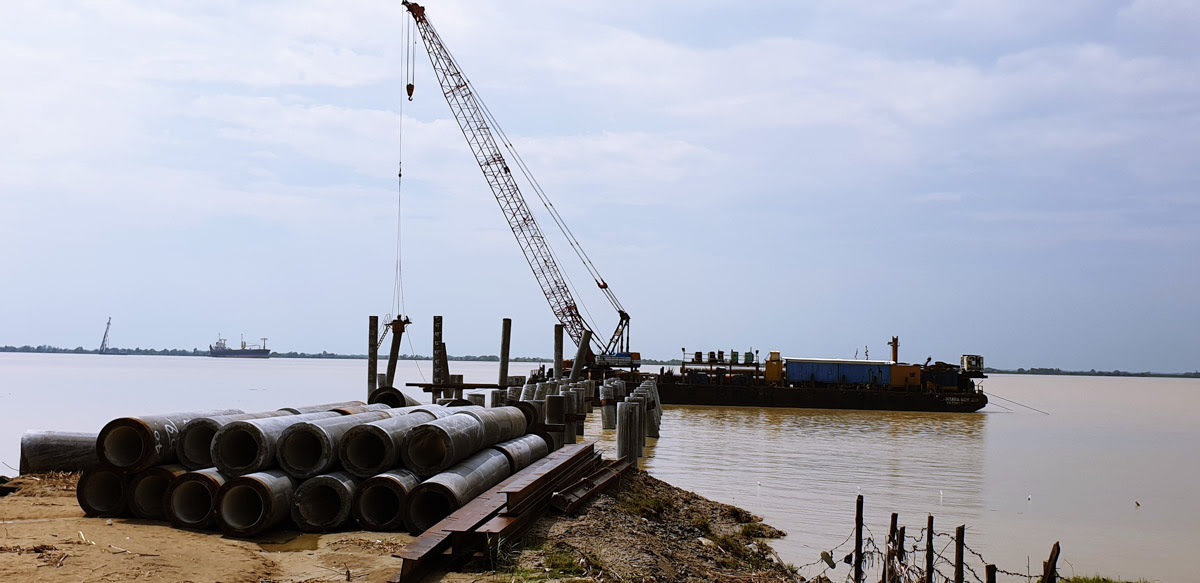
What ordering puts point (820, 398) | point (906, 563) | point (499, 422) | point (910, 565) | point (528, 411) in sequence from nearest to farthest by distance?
point (906, 563) → point (910, 565) → point (499, 422) → point (528, 411) → point (820, 398)

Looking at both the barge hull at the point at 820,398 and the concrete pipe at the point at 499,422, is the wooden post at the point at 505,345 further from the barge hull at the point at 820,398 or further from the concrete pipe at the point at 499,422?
the concrete pipe at the point at 499,422

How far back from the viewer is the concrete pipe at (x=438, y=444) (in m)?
10.2

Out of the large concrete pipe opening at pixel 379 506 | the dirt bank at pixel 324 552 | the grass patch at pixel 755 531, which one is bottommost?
the grass patch at pixel 755 531

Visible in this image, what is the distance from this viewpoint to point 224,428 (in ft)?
32.2

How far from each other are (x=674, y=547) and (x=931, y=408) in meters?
49.8

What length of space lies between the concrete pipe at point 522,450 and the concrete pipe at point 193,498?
11.8 feet

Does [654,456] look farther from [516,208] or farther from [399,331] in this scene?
[516,208]

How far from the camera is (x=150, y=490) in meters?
9.95

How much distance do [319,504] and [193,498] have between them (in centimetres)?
131

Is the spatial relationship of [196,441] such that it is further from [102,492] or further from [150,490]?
[102,492]

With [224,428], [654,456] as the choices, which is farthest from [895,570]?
[654,456]

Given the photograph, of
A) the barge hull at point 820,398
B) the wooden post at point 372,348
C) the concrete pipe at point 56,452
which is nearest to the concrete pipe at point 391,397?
the concrete pipe at point 56,452

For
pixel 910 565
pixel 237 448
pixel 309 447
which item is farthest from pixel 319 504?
pixel 910 565

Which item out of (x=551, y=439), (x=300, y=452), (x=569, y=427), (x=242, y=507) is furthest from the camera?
(x=569, y=427)
